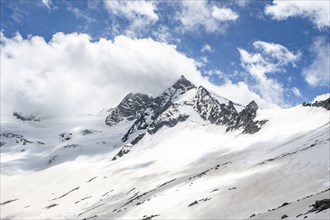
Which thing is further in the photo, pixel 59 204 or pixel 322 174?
pixel 59 204

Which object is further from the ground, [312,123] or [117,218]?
[312,123]

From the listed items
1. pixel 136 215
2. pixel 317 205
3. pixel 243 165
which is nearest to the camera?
pixel 317 205

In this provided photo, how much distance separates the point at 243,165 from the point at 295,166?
102ft

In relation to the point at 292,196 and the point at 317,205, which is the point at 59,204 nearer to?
the point at 292,196

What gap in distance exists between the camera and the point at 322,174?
7006 centimetres

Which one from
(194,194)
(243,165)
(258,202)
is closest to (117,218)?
(194,194)

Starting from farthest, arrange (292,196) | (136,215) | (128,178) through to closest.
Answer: (128,178) < (136,215) < (292,196)

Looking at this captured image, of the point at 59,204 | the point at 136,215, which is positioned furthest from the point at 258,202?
the point at 59,204

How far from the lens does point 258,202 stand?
62.0 meters

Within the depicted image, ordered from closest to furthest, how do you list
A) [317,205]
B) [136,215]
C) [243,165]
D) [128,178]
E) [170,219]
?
[317,205] → [170,219] → [136,215] → [243,165] → [128,178]

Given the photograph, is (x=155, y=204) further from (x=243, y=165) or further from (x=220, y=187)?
(x=243, y=165)

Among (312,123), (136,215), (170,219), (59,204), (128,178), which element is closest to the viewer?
(170,219)

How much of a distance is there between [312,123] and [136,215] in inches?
3858

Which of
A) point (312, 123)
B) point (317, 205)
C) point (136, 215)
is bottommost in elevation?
point (317, 205)
